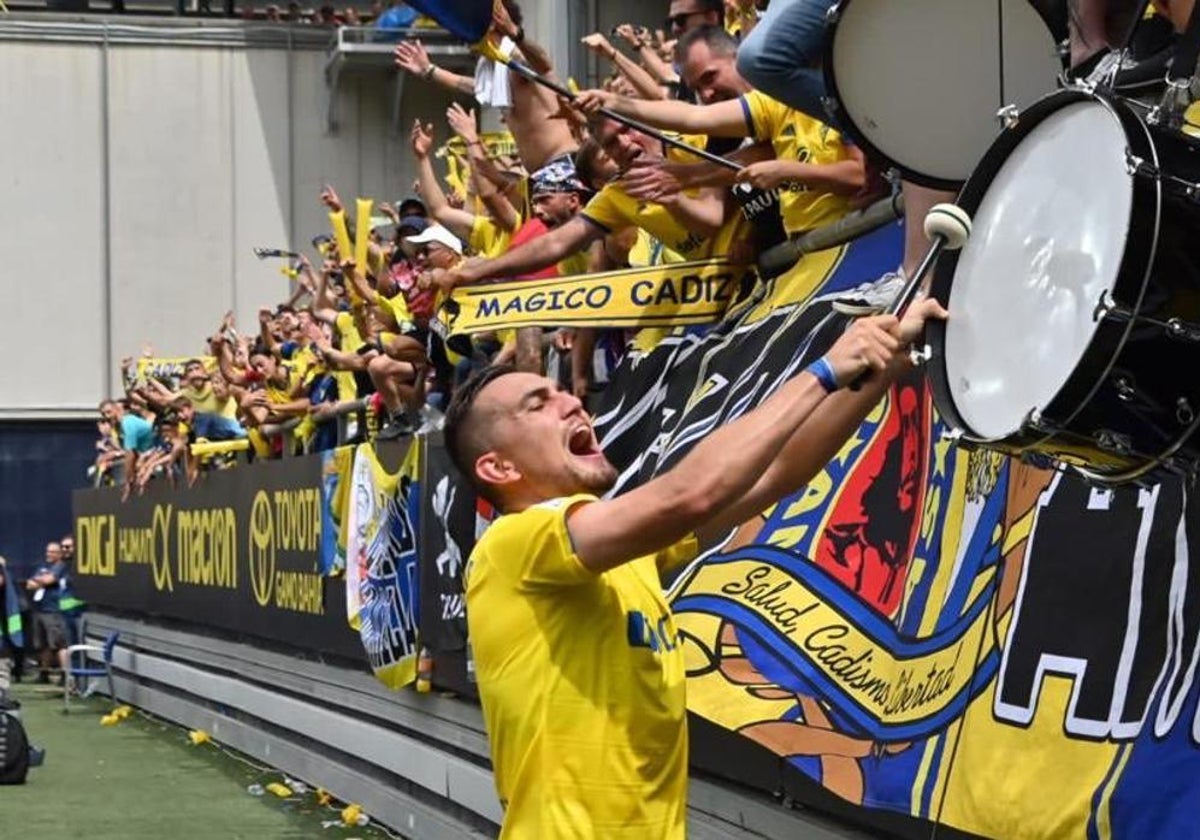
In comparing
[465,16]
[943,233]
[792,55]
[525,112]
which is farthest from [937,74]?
[525,112]

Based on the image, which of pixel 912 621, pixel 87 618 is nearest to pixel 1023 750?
pixel 912 621

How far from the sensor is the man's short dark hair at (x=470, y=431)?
434cm

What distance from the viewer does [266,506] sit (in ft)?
52.3

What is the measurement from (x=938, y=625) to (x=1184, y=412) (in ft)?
6.37

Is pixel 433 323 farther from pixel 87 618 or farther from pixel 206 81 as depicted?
pixel 206 81

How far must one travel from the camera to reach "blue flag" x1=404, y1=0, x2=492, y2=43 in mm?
7527

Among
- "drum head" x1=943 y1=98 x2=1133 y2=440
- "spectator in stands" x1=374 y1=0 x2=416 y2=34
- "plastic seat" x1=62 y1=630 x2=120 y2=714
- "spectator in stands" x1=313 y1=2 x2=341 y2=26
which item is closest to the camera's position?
"drum head" x1=943 y1=98 x2=1133 y2=440

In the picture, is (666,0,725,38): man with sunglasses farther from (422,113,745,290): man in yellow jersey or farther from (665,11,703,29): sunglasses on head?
(422,113,745,290): man in yellow jersey

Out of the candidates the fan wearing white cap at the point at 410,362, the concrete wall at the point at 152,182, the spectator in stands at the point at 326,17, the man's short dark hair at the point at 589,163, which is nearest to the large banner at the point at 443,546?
the fan wearing white cap at the point at 410,362

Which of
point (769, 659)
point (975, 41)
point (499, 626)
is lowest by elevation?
point (769, 659)

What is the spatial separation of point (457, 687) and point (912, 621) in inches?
216

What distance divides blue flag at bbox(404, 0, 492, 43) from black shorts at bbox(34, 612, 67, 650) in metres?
21.4

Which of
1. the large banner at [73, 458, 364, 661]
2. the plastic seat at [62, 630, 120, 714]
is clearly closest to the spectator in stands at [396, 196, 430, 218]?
the large banner at [73, 458, 364, 661]

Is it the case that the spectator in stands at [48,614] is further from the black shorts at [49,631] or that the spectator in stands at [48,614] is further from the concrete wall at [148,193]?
the concrete wall at [148,193]
